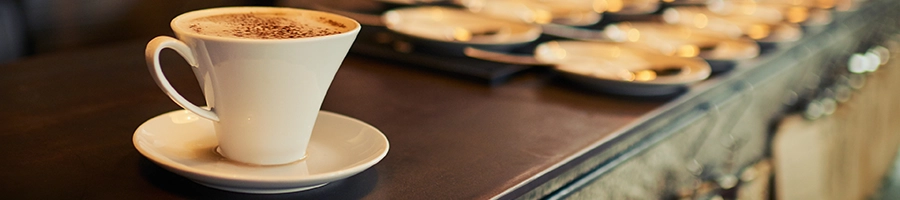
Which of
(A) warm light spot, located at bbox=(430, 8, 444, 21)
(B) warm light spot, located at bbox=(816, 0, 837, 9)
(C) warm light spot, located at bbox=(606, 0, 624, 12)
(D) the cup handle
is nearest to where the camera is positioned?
(D) the cup handle

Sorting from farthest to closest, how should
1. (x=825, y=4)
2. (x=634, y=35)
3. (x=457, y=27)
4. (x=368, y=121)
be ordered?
(x=825, y=4)
(x=634, y=35)
(x=457, y=27)
(x=368, y=121)

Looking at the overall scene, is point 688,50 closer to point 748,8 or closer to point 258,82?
point 748,8

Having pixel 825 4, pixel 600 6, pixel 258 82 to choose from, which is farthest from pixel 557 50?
pixel 825 4

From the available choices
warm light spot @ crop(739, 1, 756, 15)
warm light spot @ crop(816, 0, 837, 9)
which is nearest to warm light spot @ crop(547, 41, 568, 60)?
warm light spot @ crop(739, 1, 756, 15)

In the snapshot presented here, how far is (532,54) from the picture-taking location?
3.55 ft

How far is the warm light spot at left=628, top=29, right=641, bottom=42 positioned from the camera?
127 centimetres

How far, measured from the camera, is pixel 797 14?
1.54 metres

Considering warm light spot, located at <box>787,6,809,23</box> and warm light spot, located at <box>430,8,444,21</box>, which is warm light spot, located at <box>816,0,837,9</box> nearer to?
warm light spot, located at <box>787,6,809,23</box>

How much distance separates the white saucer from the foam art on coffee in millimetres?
93

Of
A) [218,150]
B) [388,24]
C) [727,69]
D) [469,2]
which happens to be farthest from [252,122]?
[469,2]

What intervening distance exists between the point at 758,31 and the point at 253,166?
1079mm

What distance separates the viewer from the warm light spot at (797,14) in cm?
148

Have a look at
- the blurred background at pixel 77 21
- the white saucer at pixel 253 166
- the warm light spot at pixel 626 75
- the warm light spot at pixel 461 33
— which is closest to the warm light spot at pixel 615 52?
the warm light spot at pixel 626 75

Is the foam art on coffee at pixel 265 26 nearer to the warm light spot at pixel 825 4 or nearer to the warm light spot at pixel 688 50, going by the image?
the warm light spot at pixel 688 50
